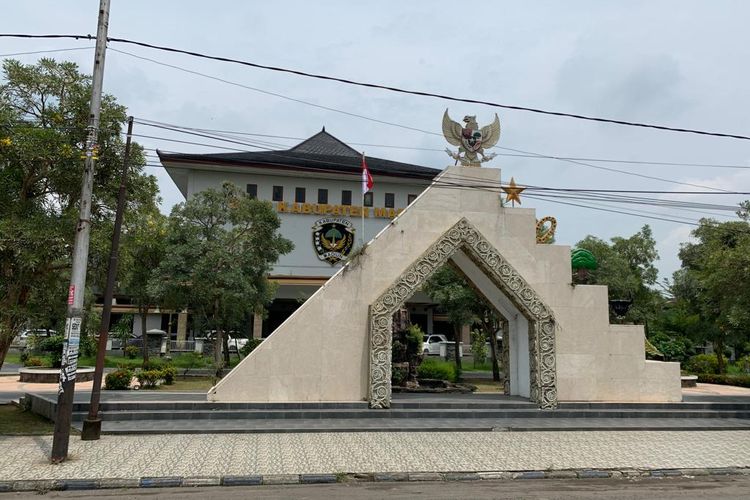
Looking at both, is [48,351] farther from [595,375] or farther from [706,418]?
[706,418]

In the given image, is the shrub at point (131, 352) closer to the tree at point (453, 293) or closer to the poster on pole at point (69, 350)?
the tree at point (453, 293)

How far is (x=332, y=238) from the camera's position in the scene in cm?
3994

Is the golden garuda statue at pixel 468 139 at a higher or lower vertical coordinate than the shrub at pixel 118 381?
higher

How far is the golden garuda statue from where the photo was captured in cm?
1538

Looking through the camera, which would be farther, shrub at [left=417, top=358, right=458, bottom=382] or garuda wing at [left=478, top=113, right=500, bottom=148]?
shrub at [left=417, top=358, right=458, bottom=382]

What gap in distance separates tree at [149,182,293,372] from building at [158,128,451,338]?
13.0 metres

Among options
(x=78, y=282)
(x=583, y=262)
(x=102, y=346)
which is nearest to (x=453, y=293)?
(x=583, y=262)

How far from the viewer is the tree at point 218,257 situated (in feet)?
72.2

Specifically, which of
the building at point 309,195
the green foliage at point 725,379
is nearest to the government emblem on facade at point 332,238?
the building at point 309,195

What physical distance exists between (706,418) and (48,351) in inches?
1263

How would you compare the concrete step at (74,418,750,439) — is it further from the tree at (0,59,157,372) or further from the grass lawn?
the tree at (0,59,157,372)

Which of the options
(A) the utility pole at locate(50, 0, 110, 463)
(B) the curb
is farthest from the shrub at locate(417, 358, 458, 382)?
(A) the utility pole at locate(50, 0, 110, 463)

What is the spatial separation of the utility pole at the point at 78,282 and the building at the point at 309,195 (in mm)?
27039

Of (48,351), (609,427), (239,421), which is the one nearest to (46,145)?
(239,421)
